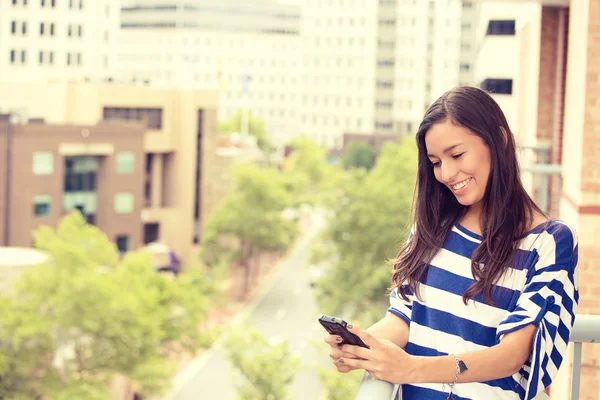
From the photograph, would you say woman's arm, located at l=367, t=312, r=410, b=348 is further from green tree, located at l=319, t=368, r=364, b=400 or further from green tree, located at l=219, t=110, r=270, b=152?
green tree, located at l=219, t=110, r=270, b=152

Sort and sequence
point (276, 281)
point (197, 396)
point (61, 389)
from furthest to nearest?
point (276, 281), point (197, 396), point (61, 389)

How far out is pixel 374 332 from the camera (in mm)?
2939

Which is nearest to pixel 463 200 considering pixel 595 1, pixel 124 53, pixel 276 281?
pixel 595 1

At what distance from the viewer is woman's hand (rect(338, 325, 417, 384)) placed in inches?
102

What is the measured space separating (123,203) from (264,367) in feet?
72.1

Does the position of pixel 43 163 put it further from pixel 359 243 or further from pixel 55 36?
pixel 55 36

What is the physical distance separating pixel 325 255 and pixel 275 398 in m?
11.2

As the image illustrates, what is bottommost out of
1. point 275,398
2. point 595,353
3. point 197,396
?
point 197,396

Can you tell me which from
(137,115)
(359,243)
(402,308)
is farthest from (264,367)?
(137,115)

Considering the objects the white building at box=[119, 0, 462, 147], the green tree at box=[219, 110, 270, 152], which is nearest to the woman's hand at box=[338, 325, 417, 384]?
the white building at box=[119, 0, 462, 147]

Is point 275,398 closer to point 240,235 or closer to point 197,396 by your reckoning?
point 197,396

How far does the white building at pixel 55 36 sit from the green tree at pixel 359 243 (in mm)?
33410

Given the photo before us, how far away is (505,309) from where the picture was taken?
2.76 meters

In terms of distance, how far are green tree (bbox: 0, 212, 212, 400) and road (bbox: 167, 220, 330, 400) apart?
8.23 feet
